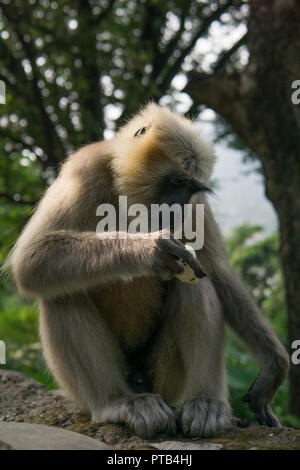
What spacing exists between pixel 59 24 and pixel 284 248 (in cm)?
475

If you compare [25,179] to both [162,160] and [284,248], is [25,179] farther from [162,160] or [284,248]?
[162,160]

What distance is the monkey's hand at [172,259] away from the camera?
10.7 ft

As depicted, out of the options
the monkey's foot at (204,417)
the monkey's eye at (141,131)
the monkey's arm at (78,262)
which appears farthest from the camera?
the monkey's eye at (141,131)

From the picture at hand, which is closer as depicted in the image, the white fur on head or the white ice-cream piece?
the white ice-cream piece

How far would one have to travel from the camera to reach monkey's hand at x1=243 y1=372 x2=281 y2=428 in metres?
4.05

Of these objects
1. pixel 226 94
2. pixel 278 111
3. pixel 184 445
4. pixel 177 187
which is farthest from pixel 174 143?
pixel 226 94

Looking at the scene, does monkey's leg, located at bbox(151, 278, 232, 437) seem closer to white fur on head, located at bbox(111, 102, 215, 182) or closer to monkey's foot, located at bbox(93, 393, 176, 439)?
monkey's foot, located at bbox(93, 393, 176, 439)

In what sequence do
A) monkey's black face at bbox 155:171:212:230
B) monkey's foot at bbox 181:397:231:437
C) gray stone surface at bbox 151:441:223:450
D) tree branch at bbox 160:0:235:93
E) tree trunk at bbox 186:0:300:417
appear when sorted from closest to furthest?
gray stone surface at bbox 151:441:223:450 < monkey's foot at bbox 181:397:231:437 < monkey's black face at bbox 155:171:212:230 < tree trunk at bbox 186:0:300:417 < tree branch at bbox 160:0:235:93

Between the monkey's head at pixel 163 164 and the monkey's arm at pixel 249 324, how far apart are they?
21.3 inches

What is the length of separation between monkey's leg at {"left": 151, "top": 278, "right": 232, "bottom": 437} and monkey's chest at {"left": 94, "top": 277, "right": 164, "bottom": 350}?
0.12m

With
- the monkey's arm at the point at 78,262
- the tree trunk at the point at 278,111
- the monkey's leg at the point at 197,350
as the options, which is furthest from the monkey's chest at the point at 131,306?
the tree trunk at the point at 278,111

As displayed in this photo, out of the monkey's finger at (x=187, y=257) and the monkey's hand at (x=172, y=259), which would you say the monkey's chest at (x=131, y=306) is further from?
the monkey's finger at (x=187, y=257)

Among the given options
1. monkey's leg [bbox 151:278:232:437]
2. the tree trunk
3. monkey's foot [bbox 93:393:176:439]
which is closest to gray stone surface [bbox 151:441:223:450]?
monkey's foot [bbox 93:393:176:439]
